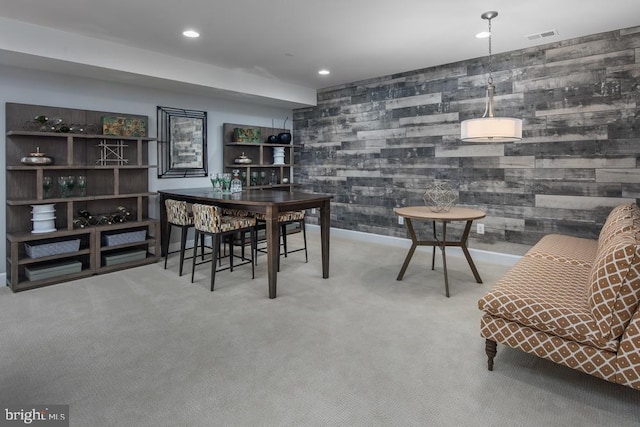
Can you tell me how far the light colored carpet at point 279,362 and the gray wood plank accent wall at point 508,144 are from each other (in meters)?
1.41

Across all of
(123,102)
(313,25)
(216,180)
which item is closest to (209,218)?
(216,180)

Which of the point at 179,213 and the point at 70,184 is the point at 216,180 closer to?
the point at 179,213

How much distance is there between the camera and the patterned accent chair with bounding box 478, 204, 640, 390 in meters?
1.79

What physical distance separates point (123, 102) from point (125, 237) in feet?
5.44

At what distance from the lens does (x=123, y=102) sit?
4.64 meters

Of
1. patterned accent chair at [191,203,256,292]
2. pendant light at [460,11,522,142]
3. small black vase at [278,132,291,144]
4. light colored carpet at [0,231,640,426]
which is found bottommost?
light colored carpet at [0,231,640,426]

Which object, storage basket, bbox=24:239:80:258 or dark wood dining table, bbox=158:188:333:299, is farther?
storage basket, bbox=24:239:80:258

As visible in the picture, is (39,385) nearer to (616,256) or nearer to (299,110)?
(616,256)

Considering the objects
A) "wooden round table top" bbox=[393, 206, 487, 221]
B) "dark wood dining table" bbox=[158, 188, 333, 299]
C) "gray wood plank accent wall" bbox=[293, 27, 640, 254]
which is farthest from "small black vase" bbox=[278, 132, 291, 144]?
"wooden round table top" bbox=[393, 206, 487, 221]

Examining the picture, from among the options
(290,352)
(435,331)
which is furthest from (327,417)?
(435,331)

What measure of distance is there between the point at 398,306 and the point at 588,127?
2.74 meters

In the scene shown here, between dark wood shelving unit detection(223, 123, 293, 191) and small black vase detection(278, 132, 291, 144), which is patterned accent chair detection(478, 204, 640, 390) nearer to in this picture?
dark wood shelving unit detection(223, 123, 293, 191)

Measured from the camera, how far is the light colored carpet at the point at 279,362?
1854 millimetres

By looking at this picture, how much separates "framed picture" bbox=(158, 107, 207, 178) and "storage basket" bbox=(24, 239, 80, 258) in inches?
56.9
